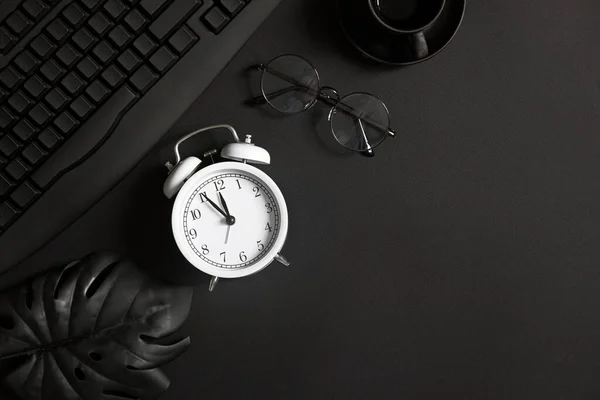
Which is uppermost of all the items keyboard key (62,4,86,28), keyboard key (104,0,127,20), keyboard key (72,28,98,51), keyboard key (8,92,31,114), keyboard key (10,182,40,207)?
keyboard key (104,0,127,20)

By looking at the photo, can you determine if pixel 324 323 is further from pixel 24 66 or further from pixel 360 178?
pixel 24 66

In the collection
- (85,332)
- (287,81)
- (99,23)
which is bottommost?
(85,332)

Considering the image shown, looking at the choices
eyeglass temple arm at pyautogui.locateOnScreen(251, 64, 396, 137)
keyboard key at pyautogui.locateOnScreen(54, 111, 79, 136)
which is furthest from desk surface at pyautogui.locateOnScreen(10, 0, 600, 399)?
keyboard key at pyautogui.locateOnScreen(54, 111, 79, 136)

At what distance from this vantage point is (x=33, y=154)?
72 cm

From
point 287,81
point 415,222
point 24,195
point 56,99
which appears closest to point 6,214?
point 24,195

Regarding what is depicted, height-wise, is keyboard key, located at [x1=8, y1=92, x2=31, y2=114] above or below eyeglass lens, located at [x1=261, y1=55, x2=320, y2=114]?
below

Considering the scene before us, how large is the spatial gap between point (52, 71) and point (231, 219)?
0.78 feet

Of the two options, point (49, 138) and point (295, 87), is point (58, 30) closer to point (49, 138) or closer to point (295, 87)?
point (49, 138)

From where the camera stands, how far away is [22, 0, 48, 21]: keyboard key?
27.8 inches

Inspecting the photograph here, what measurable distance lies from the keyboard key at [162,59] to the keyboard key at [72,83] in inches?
2.9

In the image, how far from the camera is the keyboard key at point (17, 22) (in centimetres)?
71

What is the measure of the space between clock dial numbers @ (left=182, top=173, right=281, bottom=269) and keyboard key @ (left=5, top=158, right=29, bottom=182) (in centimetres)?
17

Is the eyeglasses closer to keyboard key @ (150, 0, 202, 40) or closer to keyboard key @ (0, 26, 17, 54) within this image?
keyboard key @ (150, 0, 202, 40)

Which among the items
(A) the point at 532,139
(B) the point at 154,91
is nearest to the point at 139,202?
(B) the point at 154,91
